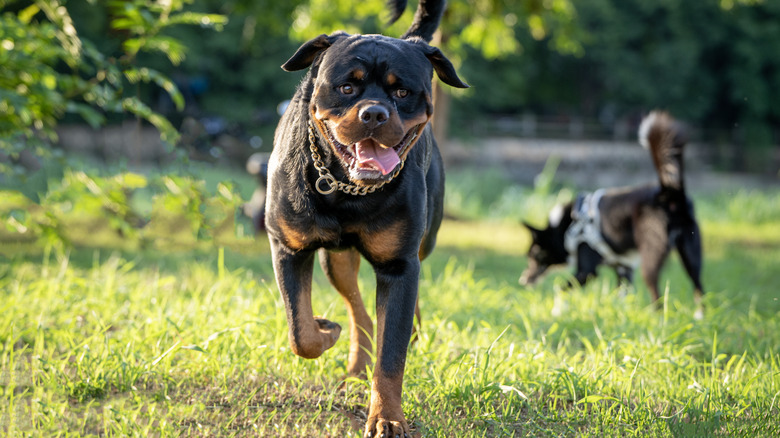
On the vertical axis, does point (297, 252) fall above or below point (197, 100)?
above

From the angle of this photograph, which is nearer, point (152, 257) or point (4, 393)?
point (4, 393)

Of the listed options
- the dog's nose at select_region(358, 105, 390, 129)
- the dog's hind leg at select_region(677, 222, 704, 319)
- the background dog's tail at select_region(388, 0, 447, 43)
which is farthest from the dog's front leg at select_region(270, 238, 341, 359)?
the dog's hind leg at select_region(677, 222, 704, 319)

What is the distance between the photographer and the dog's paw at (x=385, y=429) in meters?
2.83

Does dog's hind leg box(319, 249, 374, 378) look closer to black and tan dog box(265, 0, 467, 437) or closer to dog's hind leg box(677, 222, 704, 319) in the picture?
black and tan dog box(265, 0, 467, 437)

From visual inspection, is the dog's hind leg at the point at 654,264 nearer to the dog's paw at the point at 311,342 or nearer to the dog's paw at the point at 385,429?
the dog's paw at the point at 311,342

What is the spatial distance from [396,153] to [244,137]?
27.3 metres

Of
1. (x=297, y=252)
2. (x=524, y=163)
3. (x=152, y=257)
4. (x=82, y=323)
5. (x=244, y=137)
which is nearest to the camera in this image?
(x=297, y=252)

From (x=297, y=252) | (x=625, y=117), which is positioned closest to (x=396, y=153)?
(x=297, y=252)

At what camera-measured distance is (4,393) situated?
3.34 meters

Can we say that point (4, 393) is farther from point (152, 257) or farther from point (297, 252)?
point (152, 257)

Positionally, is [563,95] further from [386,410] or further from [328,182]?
[386,410]

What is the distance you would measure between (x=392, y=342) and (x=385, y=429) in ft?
1.12

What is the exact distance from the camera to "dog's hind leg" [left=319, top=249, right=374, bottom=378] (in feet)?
11.8

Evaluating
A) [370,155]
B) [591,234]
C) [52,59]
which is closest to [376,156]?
[370,155]
